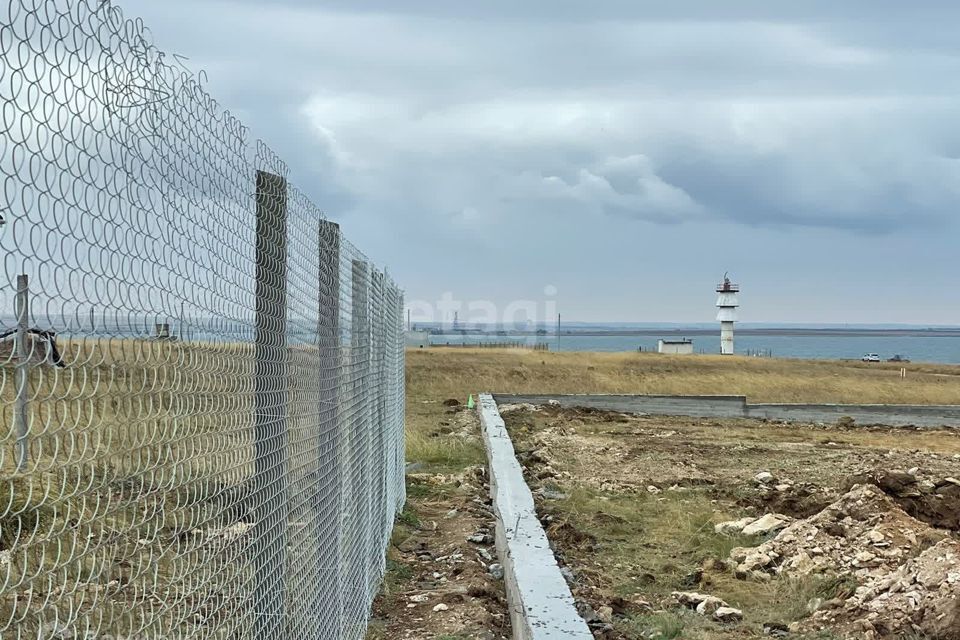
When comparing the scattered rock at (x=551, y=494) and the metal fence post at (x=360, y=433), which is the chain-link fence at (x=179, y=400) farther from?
the scattered rock at (x=551, y=494)

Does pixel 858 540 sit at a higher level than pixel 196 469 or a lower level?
lower

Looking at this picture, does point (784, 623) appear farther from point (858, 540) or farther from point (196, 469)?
point (196, 469)

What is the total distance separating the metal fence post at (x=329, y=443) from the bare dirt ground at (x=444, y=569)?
1.08 metres

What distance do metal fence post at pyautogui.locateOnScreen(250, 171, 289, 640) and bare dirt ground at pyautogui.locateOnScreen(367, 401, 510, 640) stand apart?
221 cm

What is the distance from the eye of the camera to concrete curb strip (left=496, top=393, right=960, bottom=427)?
74.8 feet

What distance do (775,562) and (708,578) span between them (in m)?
0.79

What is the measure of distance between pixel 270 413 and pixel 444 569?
168 inches

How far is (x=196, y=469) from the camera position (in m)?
2.69

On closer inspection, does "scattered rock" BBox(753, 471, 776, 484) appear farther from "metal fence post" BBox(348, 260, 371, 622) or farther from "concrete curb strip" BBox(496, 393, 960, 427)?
"concrete curb strip" BBox(496, 393, 960, 427)

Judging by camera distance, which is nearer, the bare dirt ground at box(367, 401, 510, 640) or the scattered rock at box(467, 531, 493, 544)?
the bare dirt ground at box(367, 401, 510, 640)

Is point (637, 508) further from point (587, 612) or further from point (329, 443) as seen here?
point (329, 443)

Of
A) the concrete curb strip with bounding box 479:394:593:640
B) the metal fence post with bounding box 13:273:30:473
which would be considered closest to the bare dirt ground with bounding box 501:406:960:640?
the concrete curb strip with bounding box 479:394:593:640

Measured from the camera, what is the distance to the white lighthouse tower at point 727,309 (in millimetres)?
77262

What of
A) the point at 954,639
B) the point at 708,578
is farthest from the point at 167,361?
the point at 708,578
